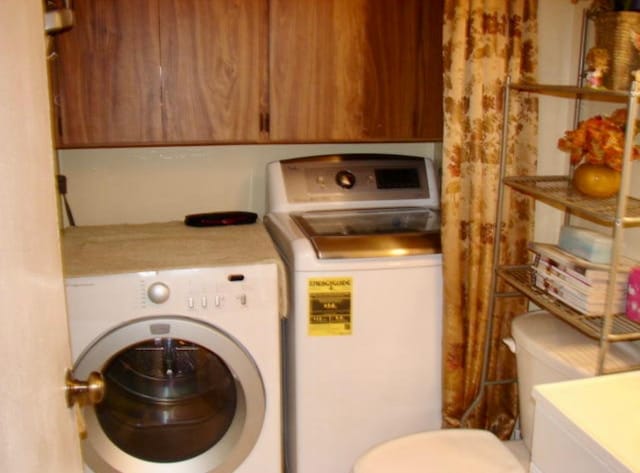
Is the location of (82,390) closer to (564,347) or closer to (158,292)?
(158,292)

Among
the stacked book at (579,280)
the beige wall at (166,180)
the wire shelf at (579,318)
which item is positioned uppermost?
the beige wall at (166,180)

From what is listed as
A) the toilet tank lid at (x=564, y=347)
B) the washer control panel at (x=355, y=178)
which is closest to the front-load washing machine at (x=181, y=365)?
the washer control panel at (x=355, y=178)

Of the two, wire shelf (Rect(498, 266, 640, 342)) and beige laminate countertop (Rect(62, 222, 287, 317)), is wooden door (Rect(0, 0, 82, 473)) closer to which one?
beige laminate countertop (Rect(62, 222, 287, 317))

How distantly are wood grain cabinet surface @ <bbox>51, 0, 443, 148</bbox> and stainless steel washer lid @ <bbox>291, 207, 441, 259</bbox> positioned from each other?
0.26 metres

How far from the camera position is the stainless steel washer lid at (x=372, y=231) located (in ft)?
6.24

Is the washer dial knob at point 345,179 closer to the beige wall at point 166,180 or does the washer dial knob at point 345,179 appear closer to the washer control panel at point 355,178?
the washer control panel at point 355,178

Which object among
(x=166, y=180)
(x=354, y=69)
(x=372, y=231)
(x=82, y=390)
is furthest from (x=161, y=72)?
(x=82, y=390)

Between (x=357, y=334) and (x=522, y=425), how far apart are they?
0.54m

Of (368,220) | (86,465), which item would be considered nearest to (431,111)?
(368,220)

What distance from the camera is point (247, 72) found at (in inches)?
81.4

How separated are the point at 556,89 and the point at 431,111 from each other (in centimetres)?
66

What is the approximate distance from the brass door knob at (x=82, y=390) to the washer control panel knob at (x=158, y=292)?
70 cm

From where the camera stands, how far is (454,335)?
1.99 meters

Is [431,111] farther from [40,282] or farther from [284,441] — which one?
[40,282]
